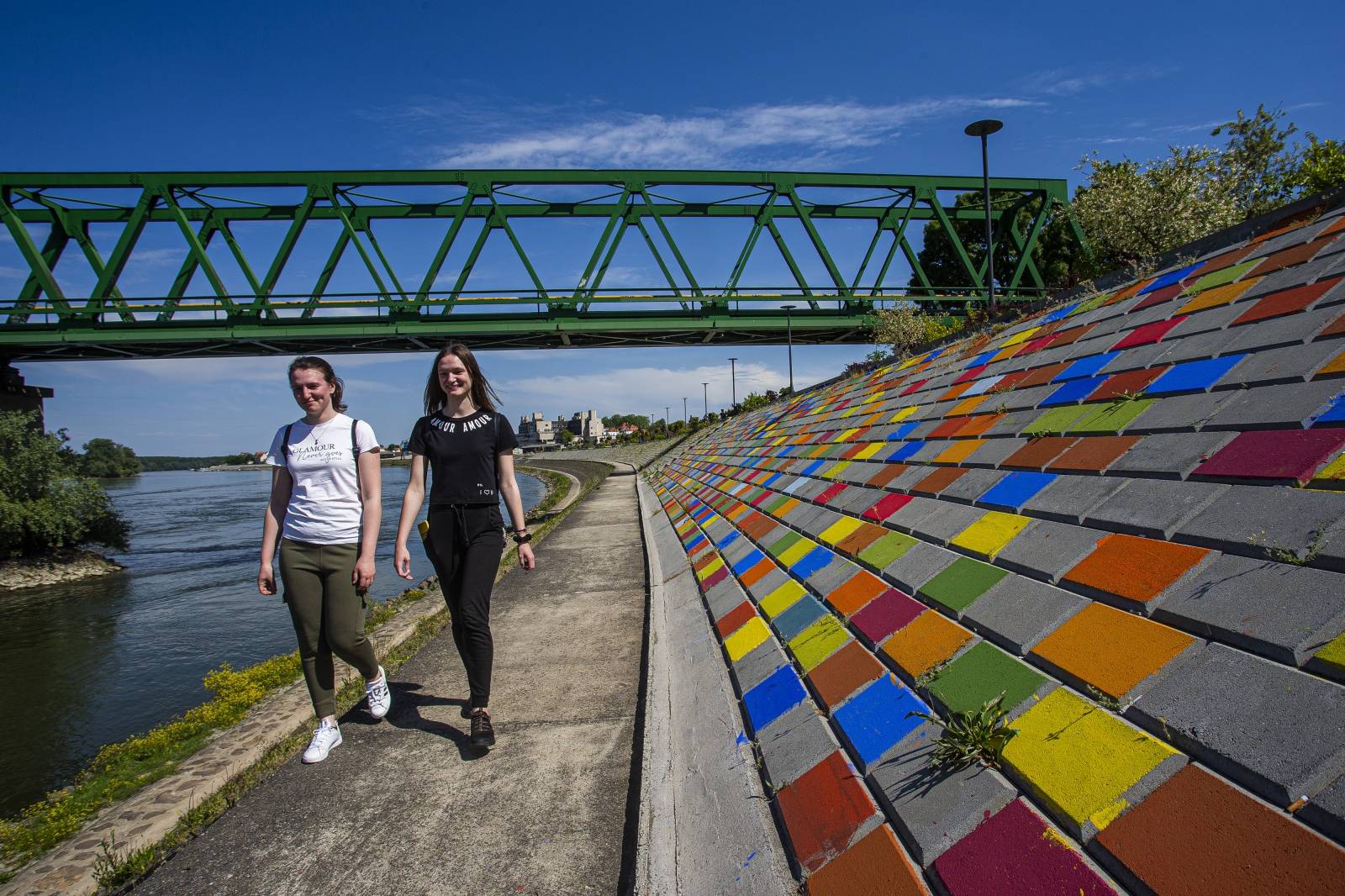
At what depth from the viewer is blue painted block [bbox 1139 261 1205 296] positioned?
13.3ft

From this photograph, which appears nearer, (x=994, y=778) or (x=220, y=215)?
(x=994, y=778)

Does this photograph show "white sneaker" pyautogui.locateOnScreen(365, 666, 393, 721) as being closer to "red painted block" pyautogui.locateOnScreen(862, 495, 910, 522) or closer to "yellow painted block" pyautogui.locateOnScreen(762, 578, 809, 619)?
"yellow painted block" pyautogui.locateOnScreen(762, 578, 809, 619)

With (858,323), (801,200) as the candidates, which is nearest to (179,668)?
(858,323)

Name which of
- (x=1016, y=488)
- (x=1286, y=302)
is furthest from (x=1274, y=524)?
(x=1286, y=302)

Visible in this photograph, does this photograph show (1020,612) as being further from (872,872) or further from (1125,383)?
(1125,383)

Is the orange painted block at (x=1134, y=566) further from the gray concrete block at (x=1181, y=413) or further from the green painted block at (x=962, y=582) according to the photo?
the gray concrete block at (x=1181, y=413)

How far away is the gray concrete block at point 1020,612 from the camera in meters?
1.97

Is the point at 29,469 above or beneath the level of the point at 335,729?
above

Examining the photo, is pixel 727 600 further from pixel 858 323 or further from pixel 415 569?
pixel 858 323

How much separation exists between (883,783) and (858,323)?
17.6 m

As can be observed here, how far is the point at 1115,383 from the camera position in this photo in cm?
320

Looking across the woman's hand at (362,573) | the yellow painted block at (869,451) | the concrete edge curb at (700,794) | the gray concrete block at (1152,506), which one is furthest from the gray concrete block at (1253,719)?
the yellow painted block at (869,451)

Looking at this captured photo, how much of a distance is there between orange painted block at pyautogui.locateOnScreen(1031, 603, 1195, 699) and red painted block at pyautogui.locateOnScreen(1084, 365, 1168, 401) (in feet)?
5.24

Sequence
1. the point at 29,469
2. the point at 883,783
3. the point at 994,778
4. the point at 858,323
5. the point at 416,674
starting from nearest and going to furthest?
the point at 994,778, the point at 883,783, the point at 416,674, the point at 858,323, the point at 29,469
